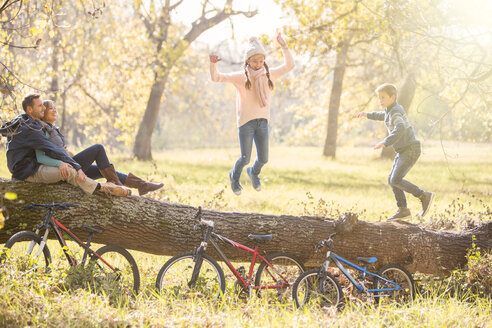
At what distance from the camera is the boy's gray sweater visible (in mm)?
7129

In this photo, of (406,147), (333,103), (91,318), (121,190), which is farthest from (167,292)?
(333,103)

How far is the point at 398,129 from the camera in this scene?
7125 millimetres

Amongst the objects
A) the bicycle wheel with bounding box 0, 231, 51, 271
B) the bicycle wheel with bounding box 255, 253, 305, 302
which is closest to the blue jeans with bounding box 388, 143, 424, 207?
the bicycle wheel with bounding box 255, 253, 305, 302

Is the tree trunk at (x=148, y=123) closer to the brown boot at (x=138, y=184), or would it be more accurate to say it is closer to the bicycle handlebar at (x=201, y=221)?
the brown boot at (x=138, y=184)

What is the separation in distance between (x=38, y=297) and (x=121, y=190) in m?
1.75

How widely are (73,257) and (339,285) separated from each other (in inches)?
130

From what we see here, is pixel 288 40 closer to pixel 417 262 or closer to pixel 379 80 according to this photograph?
pixel 417 262

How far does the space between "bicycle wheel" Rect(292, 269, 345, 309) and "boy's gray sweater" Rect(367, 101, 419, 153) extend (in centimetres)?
254

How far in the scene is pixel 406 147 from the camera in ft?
24.0

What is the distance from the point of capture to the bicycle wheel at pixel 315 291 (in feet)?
17.9

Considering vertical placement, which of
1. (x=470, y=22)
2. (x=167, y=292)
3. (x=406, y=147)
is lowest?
(x=167, y=292)

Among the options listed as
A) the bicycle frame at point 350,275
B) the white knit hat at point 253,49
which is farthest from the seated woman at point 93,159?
the bicycle frame at point 350,275

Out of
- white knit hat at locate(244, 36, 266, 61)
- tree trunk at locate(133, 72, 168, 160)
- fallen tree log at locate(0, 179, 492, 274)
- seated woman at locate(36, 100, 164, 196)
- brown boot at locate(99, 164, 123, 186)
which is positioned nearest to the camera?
fallen tree log at locate(0, 179, 492, 274)

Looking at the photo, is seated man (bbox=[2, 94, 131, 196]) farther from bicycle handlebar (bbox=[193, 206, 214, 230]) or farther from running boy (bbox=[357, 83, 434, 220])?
running boy (bbox=[357, 83, 434, 220])
